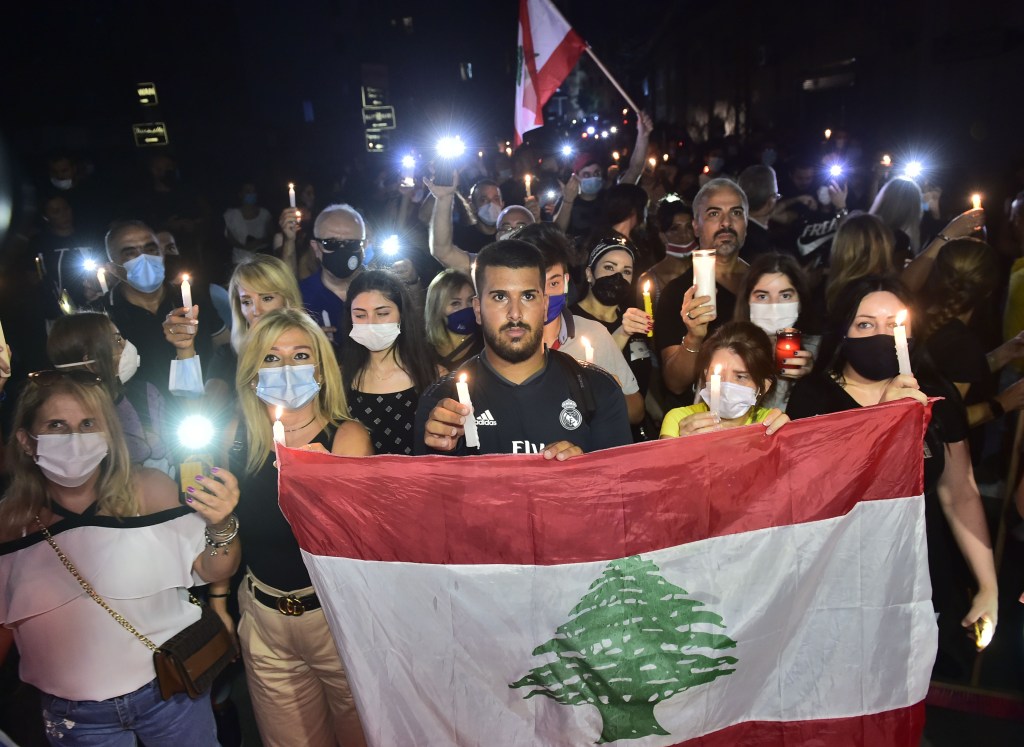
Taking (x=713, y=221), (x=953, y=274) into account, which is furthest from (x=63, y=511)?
(x=953, y=274)

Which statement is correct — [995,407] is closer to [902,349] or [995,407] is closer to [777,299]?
[777,299]

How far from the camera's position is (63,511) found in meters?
2.92

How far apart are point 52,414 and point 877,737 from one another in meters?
3.21

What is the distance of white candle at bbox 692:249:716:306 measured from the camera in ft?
11.6

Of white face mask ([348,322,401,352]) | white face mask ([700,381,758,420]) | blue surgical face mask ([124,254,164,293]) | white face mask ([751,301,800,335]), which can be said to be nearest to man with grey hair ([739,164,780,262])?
white face mask ([751,301,800,335])

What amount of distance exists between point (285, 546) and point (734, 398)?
6.34 ft

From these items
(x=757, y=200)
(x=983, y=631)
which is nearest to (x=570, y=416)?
(x=983, y=631)

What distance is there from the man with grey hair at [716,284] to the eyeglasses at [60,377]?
276 centimetres

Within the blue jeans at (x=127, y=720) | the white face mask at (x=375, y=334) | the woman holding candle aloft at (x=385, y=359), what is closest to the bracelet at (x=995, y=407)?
the woman holding candle aloft at (x=385, y=359)

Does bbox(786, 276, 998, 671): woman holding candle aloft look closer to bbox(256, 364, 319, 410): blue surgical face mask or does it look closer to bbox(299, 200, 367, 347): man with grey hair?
bbox(256, 364, 319, 410): blue surgical face mask

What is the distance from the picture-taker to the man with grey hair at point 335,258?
559cm

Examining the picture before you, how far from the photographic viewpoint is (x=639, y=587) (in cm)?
267

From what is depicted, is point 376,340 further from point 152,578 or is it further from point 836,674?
point 836,674

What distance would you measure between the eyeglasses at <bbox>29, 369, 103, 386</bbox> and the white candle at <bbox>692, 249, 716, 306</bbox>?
257 cm
